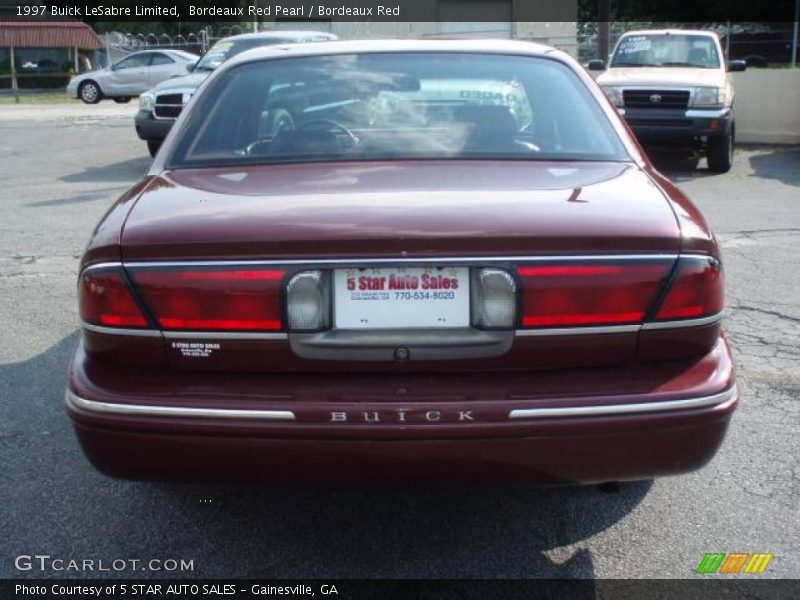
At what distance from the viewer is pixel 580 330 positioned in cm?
239

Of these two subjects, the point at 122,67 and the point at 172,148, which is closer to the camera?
the point at 172,148

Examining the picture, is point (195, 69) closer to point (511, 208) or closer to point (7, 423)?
point (7, 423)

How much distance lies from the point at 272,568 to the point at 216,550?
22cm

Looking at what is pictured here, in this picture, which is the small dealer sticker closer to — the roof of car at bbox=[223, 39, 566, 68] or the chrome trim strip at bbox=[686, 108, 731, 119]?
the roof of car at bbox=[223, 39, 566, 68]

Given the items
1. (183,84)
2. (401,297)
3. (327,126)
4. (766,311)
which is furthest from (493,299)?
(183,84)

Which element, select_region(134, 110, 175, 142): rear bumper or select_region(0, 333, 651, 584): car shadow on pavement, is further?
select_region(134, 110, 175, 142): rear bumper

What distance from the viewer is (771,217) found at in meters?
8.34

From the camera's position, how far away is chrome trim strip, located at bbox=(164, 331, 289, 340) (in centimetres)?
238

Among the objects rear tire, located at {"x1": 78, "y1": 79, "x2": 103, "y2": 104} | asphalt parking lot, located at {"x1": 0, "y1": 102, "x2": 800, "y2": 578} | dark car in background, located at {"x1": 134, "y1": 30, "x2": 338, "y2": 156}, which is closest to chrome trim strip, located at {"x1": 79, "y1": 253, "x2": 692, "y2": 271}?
asphalt parking lot, located at {"x1": 0, "y1": 102, "x2": 800, "y2": 578}

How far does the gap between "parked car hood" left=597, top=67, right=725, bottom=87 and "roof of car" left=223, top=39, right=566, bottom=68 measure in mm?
8243

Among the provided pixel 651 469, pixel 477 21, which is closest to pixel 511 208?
pixel 651 469

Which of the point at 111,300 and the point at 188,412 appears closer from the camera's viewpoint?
the point at 188,412

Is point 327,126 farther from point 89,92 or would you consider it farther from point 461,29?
point 461,29

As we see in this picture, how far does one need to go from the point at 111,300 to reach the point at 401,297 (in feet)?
2.59
